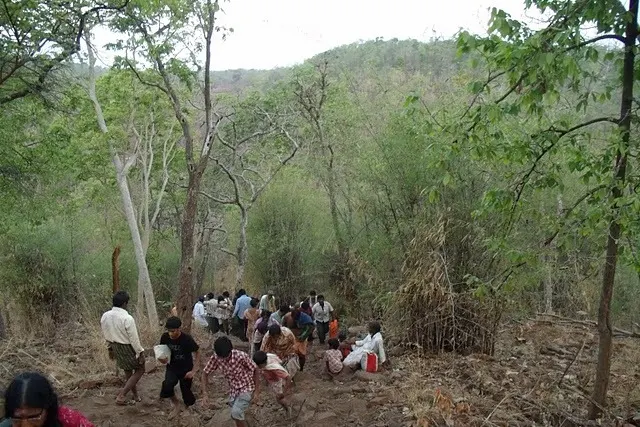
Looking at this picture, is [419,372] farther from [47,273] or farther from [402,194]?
[47,273]

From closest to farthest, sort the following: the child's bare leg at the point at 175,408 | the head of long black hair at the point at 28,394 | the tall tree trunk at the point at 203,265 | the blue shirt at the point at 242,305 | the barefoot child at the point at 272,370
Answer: the head of long black hair at the point at 28,394 → the barefoot child at the point at 272,370 → the child's bare leg at the point at 175,408 → the blue shirt at the point at 242,305 → the tall tree trunk at the point at 203,265

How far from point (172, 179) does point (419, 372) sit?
Result: 1309 cm

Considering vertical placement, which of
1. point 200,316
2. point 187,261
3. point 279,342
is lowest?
point 200,316

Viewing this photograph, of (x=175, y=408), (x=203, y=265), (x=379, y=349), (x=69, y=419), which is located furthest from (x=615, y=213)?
(x=203, y=265)

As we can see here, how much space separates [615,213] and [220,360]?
3793mm

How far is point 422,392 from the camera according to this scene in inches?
243

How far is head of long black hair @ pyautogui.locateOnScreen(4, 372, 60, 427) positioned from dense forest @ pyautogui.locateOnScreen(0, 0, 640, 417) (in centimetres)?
294

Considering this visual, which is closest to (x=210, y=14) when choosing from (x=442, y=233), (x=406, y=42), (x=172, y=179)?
(x=442, y=233)

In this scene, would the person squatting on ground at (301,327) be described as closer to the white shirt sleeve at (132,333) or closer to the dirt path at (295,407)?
the dirt path at (295,407)

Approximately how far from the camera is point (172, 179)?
18.3 metres

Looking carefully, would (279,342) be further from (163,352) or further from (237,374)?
(163,352)

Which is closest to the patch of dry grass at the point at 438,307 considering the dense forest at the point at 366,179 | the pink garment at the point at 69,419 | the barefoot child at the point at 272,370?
the dense forest at the point at 366,179

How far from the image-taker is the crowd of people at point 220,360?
256 cm

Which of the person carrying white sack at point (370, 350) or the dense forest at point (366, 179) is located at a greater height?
the dense forest at point (366, 179)
